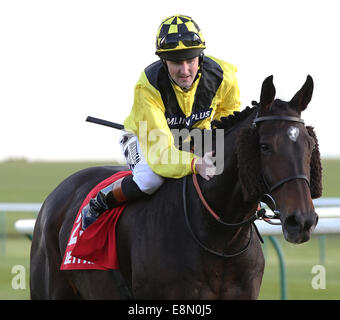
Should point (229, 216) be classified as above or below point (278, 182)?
below

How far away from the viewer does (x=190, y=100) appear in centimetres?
447

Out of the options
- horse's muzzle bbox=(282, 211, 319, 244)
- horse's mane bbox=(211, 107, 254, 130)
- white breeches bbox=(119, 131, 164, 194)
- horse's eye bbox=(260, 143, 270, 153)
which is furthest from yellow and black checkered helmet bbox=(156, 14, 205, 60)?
horse's muzzle bbox=(282, 211, 319, 244)

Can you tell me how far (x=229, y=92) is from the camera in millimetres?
4586

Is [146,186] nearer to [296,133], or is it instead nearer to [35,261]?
[296,133]

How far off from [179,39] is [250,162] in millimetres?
984

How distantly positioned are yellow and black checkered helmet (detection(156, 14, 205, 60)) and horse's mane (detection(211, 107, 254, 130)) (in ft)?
1.50

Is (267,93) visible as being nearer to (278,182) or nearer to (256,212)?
(278,182)

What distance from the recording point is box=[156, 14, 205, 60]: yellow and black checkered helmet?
14.2ft

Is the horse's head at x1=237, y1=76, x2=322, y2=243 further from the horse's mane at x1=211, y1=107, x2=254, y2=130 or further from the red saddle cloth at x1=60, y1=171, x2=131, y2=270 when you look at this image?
the red saddle cloth at x1=60, y1=171, x2=131, y2=270

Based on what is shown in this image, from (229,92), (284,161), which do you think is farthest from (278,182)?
(229,92)

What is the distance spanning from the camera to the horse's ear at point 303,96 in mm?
3803

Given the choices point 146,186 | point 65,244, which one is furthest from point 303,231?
point 65,244

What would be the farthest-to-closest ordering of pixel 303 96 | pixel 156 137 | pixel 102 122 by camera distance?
1. pixel 102 122
2. pixel 156 137
3. pixel 303 96

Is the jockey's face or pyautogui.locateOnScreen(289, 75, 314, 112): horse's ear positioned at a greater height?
the jockey's face
